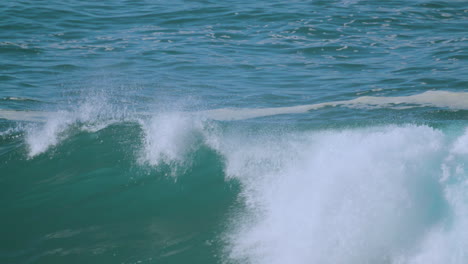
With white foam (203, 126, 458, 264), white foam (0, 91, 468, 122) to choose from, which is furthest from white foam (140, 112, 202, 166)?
white foam (0, 91, 468, 122)

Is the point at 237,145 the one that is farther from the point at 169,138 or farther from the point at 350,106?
the point at 350,106

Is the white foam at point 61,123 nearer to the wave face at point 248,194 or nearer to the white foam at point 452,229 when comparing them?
the wave face at point 248,194

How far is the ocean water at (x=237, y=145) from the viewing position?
4711mm

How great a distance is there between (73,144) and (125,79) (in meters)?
3.29

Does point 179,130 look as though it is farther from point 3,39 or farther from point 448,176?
point 3,39

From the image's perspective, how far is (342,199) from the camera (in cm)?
496

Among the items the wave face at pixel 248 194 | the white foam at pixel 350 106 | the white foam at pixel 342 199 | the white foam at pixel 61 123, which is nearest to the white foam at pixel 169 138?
the wave face at pixel 248 194

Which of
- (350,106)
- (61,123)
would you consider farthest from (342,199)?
(61,123)

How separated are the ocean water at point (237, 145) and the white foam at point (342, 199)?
0.02 m

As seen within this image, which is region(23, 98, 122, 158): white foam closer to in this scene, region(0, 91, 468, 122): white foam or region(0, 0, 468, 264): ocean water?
region(0, 0, 468, 264): ocean water

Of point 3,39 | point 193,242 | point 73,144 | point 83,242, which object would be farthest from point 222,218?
point 3,39

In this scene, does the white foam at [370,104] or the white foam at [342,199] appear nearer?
the white foam at [342,199]

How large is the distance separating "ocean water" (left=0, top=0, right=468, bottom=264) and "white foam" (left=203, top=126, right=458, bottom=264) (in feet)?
0.05

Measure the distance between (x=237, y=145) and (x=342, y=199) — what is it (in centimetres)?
178
